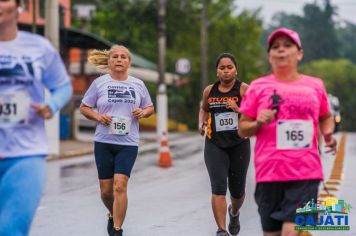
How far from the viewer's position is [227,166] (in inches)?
352

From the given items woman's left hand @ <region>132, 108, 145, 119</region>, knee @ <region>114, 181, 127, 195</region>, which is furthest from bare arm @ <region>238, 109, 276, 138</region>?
woman's left hand @ <region>132, 108, 145, 119</region>

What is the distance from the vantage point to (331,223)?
369 inches

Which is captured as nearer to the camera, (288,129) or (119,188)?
(288,129)

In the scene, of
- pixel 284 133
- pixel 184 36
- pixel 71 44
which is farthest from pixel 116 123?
pixel 184 36

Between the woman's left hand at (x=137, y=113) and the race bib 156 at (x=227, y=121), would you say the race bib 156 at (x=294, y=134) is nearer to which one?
the race bib 156 at (x=227, y=121)

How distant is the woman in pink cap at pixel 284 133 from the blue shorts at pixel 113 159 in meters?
3.05

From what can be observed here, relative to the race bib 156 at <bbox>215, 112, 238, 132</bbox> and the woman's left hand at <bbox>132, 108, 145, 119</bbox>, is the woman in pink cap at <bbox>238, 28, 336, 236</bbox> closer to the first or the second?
the race bib 156 at <bbox>215, 112, 238, 132</bbox>

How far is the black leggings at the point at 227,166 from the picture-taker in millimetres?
8852

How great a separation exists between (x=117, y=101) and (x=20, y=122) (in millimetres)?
3627

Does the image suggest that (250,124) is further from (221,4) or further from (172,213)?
(221,4)

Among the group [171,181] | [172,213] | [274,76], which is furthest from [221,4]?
[274,76]

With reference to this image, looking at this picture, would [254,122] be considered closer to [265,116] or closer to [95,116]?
[265,116]

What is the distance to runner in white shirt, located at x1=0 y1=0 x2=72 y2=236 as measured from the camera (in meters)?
5.33

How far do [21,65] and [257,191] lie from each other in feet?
5.74
